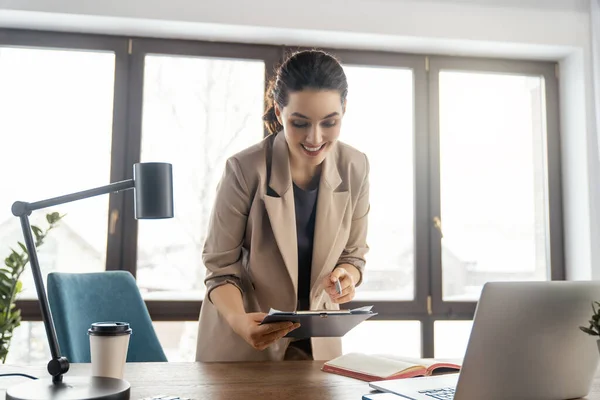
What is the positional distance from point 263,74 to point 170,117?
0.57 m

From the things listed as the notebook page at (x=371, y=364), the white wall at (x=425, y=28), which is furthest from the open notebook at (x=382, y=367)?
the white wall at (x=425, y=28)

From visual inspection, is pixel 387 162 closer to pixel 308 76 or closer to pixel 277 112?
pixel 277 112

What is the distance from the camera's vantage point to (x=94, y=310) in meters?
1.73

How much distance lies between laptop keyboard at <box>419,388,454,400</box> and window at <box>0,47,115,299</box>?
2269mm

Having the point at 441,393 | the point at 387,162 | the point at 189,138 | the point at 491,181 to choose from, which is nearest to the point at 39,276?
the point at 441,393

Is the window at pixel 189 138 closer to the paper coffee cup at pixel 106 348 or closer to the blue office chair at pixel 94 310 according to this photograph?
the blue office chair at pixel 94 310

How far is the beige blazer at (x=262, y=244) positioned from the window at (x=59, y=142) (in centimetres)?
149

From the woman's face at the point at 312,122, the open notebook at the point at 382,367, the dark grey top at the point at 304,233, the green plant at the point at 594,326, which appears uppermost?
the woman's face at the point at 312,122

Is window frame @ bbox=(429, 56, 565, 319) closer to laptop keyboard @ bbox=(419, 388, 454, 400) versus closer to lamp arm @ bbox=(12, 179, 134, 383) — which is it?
laptop keyboard @ bbox=(419, 388, 454, 400)

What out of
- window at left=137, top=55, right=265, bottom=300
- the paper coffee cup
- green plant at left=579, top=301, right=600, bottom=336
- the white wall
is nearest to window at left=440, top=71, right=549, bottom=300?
the white wall

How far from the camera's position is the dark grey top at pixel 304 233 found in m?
Result: 1.74

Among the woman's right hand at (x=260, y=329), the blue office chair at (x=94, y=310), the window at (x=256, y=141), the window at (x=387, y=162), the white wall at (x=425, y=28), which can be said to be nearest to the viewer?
the woman's right hand at (x=260, y=329)

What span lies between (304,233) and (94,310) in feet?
2.25

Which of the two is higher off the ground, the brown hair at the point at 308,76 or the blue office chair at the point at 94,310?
the brown hair at the point at 308,76
